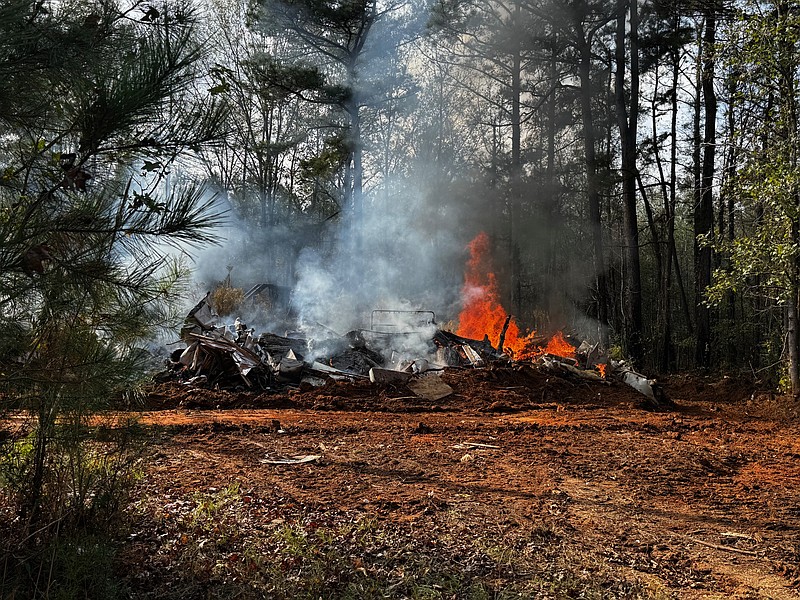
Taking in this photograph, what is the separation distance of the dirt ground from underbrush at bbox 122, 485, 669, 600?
1 centimetres

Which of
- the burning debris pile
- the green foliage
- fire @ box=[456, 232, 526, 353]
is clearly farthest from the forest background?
the burning debris pile

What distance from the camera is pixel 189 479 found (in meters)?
5.91

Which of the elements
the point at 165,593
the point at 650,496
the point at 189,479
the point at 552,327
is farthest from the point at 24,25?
the point at 552,327

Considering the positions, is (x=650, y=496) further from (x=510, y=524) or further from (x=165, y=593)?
(x=165, y=593)

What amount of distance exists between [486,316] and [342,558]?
17.1 m

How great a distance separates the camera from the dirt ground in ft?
13.2

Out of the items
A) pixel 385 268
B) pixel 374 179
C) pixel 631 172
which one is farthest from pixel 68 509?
pixel 374 179

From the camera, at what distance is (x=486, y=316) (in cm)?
2095

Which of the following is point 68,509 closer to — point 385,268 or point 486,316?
point 486,316

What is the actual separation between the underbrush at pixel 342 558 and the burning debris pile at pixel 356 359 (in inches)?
273

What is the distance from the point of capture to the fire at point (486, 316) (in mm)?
16641

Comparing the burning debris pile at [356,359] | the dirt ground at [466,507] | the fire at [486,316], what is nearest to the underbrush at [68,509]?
the dirt ground at [466,507]

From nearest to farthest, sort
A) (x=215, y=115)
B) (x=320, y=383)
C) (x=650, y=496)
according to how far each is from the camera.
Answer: (x=215, y=115)
(x=650, y=496)
(x=320, y=383)

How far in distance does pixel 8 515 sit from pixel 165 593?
1.27 metres
